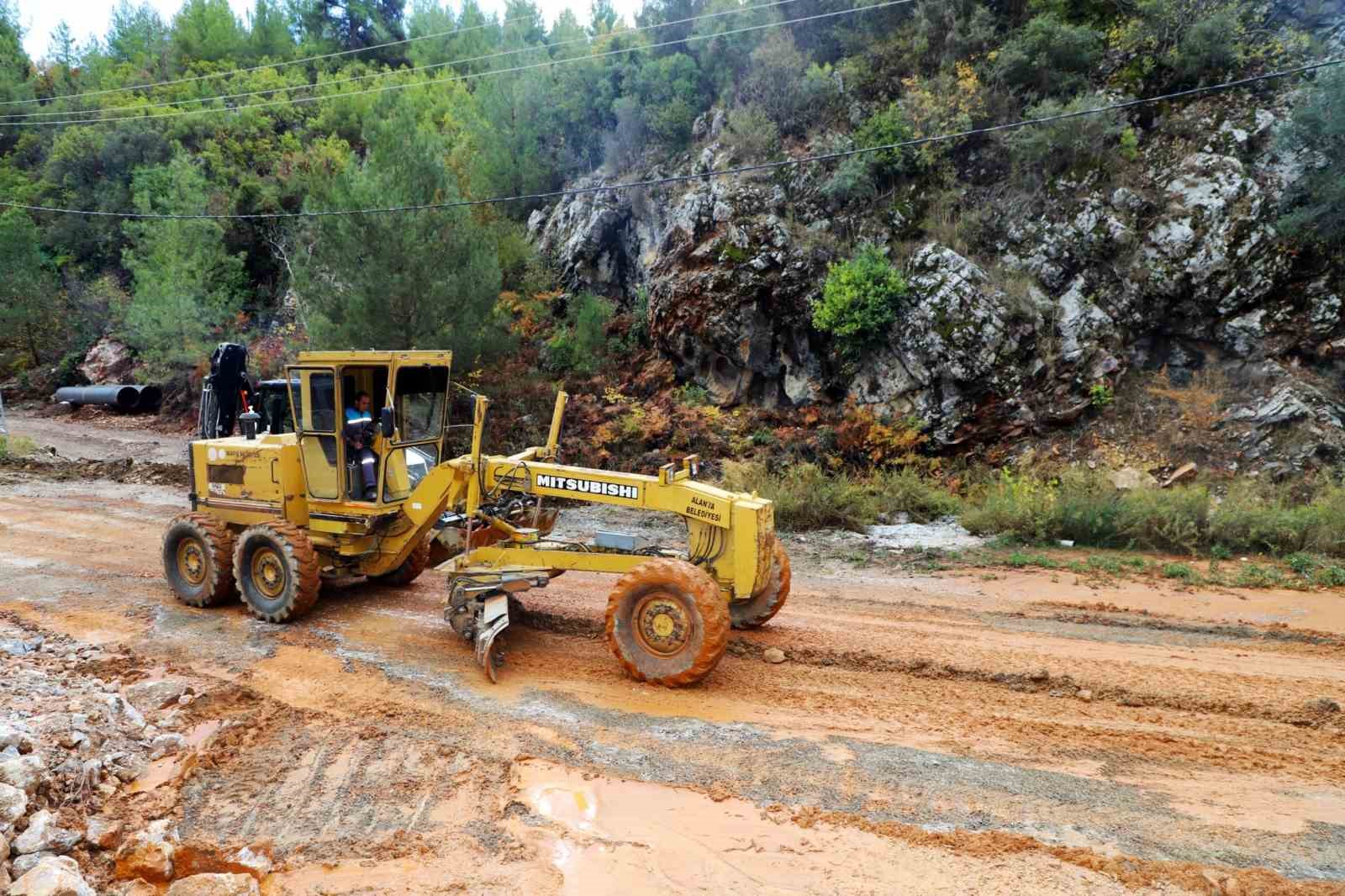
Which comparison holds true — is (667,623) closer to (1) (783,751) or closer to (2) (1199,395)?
(1) (783,751)

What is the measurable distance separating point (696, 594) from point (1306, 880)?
12.4 feet

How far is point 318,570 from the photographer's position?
26.6 ft

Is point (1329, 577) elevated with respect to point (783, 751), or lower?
lower

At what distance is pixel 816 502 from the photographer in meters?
12.3

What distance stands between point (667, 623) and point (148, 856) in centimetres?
351

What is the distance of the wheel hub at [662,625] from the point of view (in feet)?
20.2

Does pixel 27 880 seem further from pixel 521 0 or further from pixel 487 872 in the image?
pixel 521 0

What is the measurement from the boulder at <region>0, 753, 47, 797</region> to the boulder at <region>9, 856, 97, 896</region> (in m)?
0.67

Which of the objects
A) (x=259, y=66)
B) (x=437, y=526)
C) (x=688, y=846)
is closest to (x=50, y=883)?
(x=688, y=846)

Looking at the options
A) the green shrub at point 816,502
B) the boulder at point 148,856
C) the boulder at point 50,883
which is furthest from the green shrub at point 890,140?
the boulder at point 50,883

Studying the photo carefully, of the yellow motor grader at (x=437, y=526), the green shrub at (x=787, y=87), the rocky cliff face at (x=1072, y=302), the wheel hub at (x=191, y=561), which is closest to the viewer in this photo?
the yellow motor grader at (x=437, y=526)

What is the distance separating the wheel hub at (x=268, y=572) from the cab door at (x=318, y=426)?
0.73 meters

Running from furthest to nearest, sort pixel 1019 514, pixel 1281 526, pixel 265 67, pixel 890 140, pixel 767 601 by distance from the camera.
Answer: pixel 265 67 < pixel 890 140 < pixel 1019 514 < pixel 1281 526 < pixel 767 601

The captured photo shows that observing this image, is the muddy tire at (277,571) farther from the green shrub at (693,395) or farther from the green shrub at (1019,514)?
the green shrub at (693,395)
